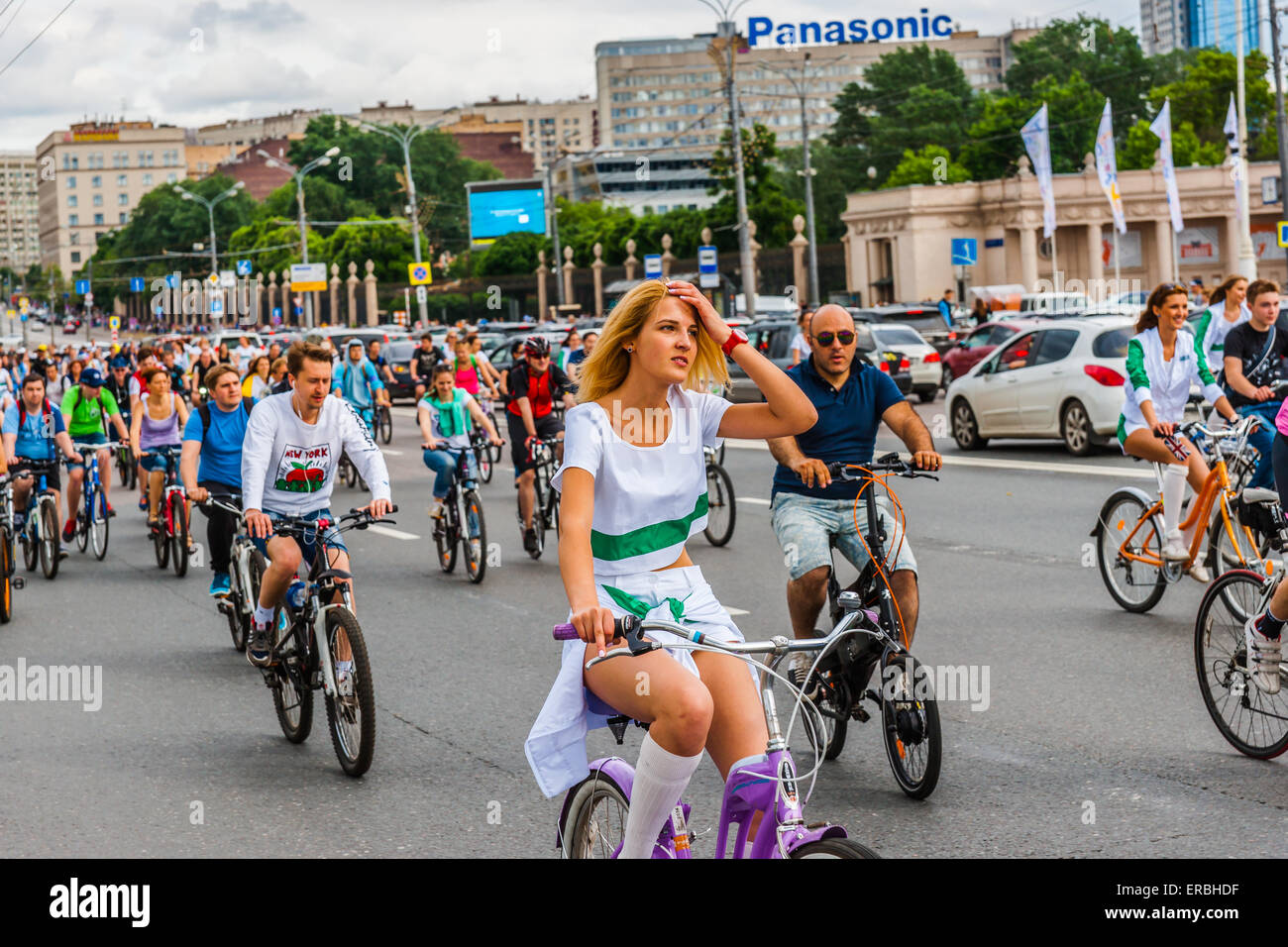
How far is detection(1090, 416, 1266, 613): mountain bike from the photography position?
9094 millimetres

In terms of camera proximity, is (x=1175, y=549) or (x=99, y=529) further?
(x=99, y=529)

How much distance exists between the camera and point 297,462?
7750 mm

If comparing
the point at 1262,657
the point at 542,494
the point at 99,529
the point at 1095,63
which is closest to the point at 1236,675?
the point at 1262,657

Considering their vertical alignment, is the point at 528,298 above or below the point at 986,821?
above

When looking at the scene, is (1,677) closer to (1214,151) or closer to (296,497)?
(296,497)

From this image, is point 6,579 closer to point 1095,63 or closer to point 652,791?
point 652,791

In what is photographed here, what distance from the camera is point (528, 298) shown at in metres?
102

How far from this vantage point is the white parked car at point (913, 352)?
30.7 meters

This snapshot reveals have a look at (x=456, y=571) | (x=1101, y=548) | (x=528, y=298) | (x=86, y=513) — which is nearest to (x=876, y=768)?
(x=1101, y=548)

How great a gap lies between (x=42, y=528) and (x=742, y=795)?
11632 mm

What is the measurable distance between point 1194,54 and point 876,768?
11312 cm

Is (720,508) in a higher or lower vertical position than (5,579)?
higher

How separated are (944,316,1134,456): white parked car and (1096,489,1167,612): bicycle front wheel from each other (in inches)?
364

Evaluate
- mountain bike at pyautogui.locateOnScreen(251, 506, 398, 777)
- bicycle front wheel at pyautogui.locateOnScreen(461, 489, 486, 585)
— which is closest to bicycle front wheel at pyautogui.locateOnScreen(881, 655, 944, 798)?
mountain bike at pyautogui.locateOnScreen(251, 506, 398, 777)
